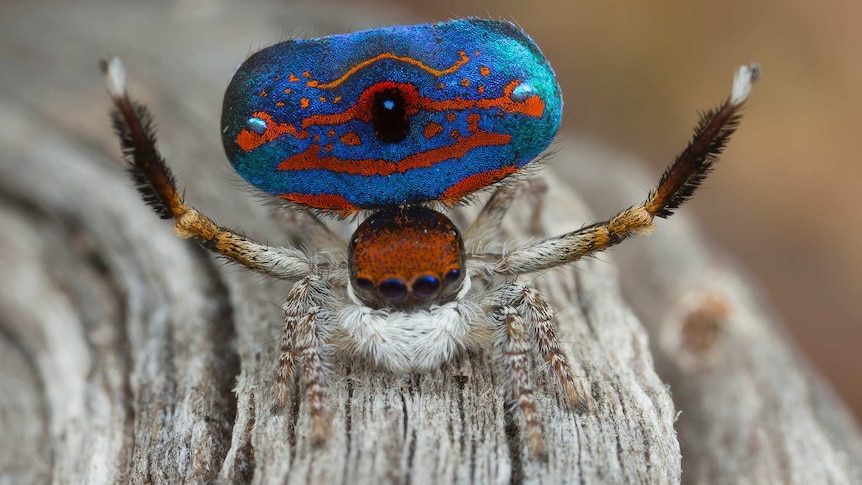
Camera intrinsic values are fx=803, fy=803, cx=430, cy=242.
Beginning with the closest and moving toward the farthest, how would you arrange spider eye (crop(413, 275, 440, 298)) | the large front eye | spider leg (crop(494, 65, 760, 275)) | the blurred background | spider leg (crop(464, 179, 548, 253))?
spider leg (crop(494, 65, 760, 275)), the large front eye, spider eye (crop(413, 275, 440, 298)), spider leg (crop(464, 179, 548, 253)), the blurred background

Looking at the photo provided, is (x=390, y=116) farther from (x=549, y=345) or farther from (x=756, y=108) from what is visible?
(x=756, y=108)

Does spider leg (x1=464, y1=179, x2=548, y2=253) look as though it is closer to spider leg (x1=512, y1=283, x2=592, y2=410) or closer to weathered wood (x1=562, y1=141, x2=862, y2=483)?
spider leg (x1=512, y1=283, x2=592, y2=410)

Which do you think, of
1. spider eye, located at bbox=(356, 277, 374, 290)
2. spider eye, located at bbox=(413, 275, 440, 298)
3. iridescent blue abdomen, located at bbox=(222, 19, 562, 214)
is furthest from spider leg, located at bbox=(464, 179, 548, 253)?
spider eye, located at bbox=(356, 277, 374, 290)

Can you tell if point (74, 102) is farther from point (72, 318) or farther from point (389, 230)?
point (389, 230)

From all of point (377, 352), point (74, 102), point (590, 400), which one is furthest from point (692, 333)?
point (74, 102)

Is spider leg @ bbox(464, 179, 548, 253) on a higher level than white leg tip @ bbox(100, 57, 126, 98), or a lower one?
higher

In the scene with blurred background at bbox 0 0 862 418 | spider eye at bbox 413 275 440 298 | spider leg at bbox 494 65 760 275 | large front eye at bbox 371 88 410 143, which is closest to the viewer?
spider leg at bbox 494 65 760 275

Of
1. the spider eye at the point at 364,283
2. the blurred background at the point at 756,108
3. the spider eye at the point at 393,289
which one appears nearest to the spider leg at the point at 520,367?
the spider eye at the point at 393,289

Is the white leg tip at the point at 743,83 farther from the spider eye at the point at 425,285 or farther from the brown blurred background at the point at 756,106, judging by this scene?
the brown blurred background at the point at 756,106

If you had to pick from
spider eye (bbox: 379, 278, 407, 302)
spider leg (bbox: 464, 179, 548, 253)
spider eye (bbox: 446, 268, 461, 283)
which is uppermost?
spider leg (bbox: 464, 179, 548, 253)

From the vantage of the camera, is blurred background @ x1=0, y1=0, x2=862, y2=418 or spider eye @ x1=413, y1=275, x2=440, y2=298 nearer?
spider eye @ x1=413, y1=275, x2=440, y2=298
